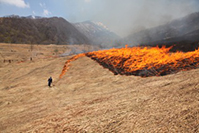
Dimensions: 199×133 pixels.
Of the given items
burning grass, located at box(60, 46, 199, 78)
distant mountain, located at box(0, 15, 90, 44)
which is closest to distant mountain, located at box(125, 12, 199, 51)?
burning grass, located at box(60, 46, 199, 78)

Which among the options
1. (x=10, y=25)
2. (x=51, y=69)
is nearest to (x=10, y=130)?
(x=51, y=69)

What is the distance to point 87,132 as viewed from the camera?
22.1 feet

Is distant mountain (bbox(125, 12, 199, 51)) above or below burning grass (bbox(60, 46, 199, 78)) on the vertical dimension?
above

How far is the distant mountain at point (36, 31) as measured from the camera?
84.4 metres

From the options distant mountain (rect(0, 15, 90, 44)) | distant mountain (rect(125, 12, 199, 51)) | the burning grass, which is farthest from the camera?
distant mountain (rect(0, 15, 90, 44))

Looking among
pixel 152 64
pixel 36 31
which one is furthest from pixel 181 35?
pixel 36 31

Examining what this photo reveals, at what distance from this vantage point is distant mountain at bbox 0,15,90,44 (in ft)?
277

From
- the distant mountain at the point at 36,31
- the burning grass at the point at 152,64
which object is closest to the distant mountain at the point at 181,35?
the burning grass at the point at 152,64

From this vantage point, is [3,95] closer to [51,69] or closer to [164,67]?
[51,69]

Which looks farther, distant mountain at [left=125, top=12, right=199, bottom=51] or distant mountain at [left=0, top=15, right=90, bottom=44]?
distant mountain at [left=0, top=15, right=90, bottom=44]

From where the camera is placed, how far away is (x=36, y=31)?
10512cm

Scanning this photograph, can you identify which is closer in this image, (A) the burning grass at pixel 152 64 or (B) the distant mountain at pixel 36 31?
(A) the burning grass at pixel 152 64

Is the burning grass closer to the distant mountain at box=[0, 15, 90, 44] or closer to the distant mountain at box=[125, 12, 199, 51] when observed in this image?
the distant mountain at box=[125, 12, 199, 51]

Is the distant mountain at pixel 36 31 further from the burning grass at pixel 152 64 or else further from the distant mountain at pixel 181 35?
the burning grass at pixel 152 64
